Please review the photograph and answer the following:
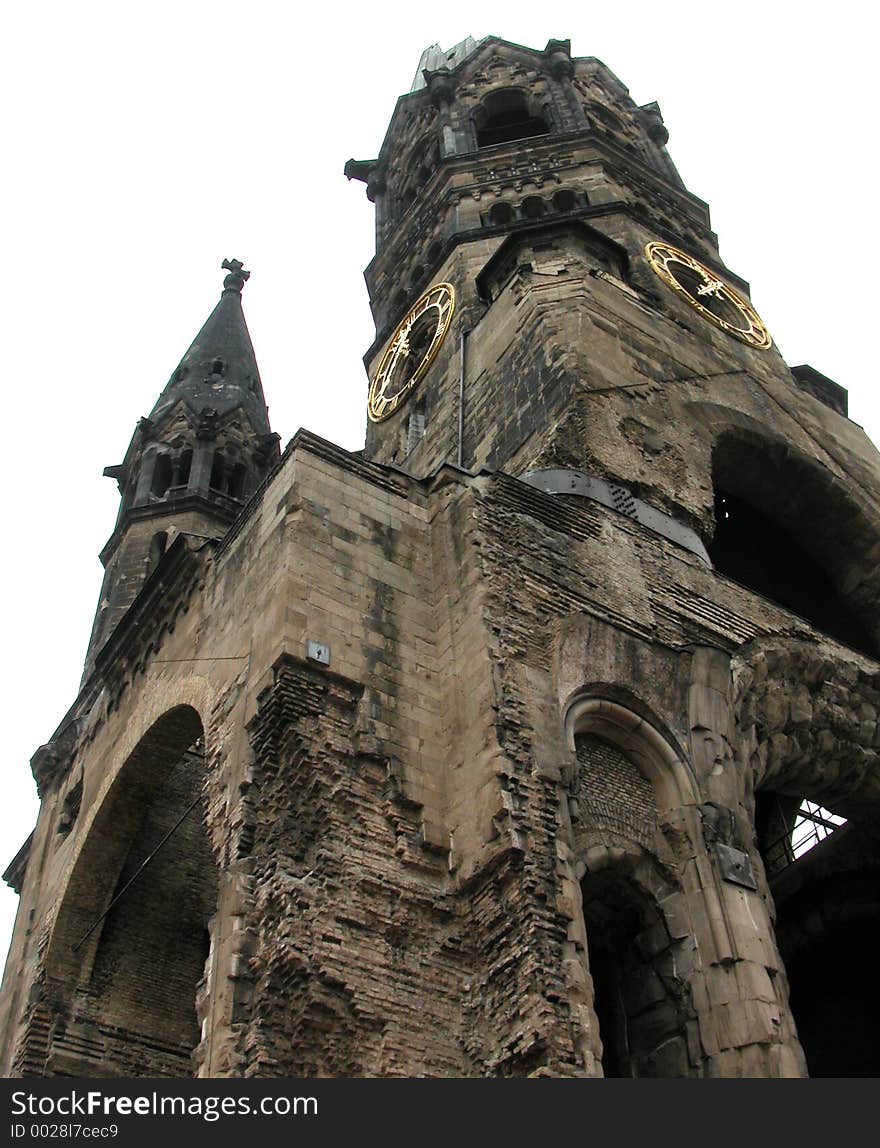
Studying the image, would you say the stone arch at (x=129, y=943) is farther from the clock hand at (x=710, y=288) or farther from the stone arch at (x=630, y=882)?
the clock hand at (x=710, y=288)

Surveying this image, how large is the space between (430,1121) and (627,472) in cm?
764

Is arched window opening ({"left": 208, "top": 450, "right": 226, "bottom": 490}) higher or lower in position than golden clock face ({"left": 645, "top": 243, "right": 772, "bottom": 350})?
lower

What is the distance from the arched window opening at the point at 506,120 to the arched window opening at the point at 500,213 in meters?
3.78

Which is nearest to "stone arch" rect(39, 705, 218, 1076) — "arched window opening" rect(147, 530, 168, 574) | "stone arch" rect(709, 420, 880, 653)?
"arched window opening" rect(147, 530, 168, 574)

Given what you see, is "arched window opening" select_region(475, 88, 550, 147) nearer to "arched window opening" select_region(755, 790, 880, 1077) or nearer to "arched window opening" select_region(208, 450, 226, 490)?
"arched window opening" select_region(208, 450, 226, 490)

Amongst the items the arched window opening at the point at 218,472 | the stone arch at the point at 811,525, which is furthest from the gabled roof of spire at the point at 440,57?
the stone arch at the point at 811,525

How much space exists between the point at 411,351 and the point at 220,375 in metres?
4.54

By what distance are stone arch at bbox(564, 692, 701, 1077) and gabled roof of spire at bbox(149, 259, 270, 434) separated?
41.4 ft

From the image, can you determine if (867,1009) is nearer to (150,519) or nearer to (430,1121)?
(430,1121)

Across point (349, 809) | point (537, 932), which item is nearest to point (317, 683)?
point (349, 809)

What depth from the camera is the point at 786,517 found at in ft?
51.5

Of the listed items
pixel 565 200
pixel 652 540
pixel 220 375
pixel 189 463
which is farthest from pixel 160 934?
pixel 565 200

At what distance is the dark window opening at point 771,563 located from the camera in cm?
1580

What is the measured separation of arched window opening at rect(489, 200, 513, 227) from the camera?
2024 centimetres
